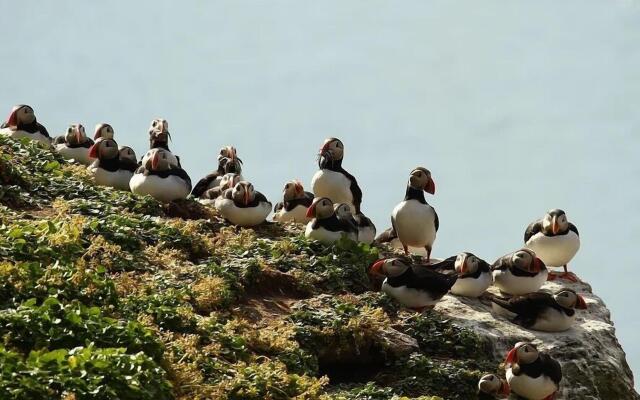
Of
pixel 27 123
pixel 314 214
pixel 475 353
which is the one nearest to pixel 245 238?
pixel 314 214

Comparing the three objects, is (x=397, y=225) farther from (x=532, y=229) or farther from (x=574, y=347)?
(x=574, y=347)

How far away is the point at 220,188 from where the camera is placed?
1920cm

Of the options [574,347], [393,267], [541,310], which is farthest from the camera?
[541,310]

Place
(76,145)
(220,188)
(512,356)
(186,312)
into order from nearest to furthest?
(186,312) → (512,356) → (220,188) → (76,145)

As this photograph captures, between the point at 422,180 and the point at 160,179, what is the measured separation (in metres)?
3.64

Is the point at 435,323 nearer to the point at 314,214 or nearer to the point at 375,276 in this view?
the point at 375,276

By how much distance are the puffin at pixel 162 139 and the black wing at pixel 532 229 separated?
515cm

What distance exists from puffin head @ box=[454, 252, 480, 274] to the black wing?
2.19m

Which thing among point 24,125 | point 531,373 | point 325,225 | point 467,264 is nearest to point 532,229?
point 467,264

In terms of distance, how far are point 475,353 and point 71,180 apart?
638 centimetres

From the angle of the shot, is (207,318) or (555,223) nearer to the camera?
(207,318)

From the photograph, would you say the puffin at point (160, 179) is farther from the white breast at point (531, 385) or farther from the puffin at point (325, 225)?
the white breast at point (531, 385)

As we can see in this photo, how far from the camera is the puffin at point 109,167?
1884 centimetres

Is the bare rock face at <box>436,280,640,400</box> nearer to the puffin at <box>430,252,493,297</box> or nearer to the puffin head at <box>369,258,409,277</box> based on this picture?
the puffin at <box>430,252,493,297</box>
